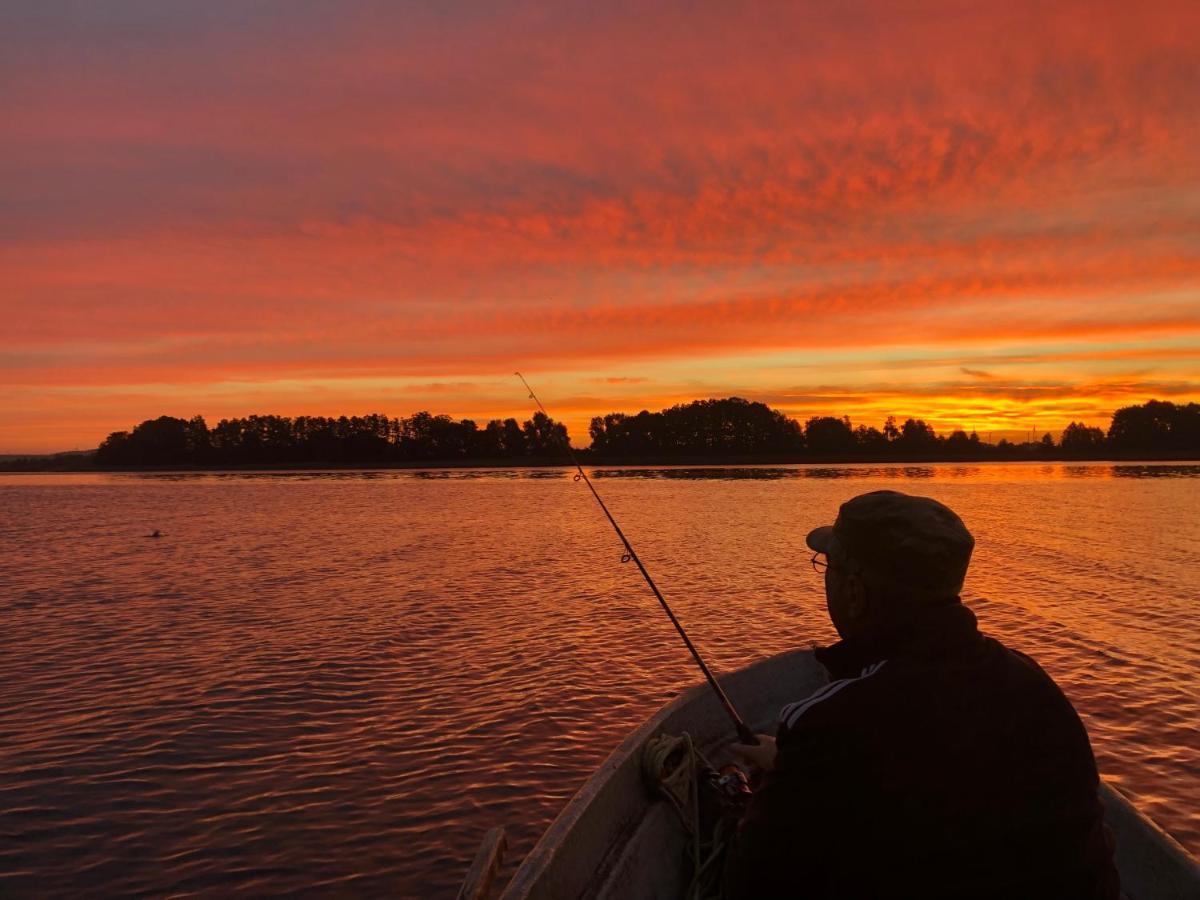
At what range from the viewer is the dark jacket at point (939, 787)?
2.78 metres

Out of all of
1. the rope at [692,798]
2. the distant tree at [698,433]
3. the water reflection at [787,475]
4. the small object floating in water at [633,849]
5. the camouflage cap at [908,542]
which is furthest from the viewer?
the distant tree at [698,433]

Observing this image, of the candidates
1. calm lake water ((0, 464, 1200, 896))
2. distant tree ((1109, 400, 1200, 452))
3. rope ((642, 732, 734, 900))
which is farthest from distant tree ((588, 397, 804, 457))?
rope ((642, 732, 734, 900))

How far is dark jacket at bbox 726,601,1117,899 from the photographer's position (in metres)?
2.78

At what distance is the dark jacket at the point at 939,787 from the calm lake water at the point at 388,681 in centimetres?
511

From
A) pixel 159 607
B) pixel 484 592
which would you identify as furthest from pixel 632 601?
pixel 159 607

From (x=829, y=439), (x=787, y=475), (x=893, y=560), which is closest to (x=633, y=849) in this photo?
(x=893, y=560)

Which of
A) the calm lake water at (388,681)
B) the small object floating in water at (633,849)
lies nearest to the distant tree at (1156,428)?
the calm lake water at (388,681)

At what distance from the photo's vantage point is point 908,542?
10.4 feet

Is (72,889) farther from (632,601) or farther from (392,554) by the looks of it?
(392,554)

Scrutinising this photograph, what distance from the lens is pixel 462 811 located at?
8.28m

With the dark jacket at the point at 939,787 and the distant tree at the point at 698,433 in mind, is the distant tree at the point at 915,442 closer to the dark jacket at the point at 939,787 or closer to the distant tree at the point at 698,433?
the distant tree at the point at 698,433

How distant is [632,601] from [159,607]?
451 inches

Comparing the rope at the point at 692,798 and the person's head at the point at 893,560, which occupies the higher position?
the person's head at the point at 893,560

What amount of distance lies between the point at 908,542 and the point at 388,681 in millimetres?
11391
